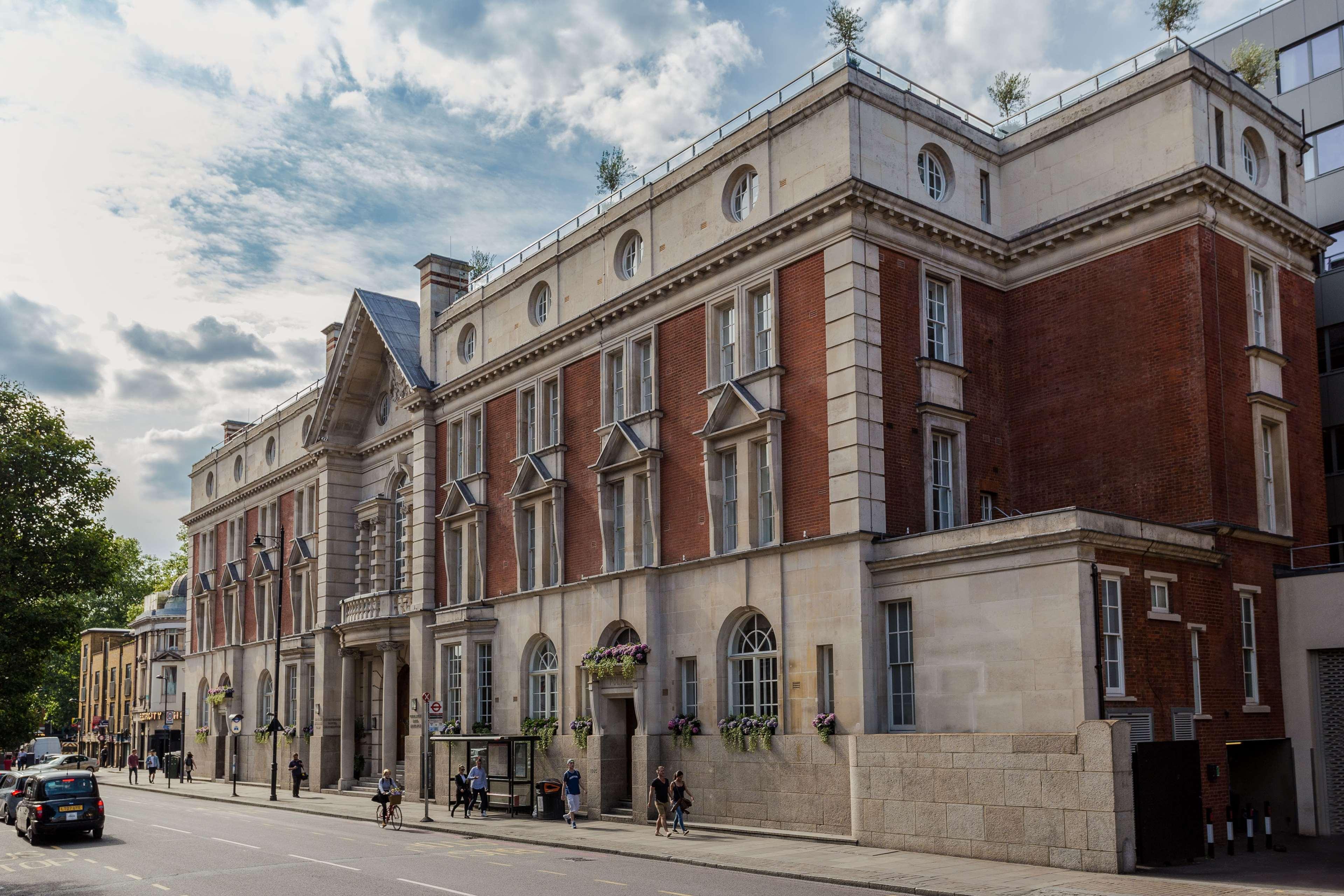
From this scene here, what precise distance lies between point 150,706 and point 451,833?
57576 millimetres

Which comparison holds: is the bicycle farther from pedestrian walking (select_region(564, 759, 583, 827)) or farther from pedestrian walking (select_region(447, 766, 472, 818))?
pedestrian walking (select_region(564, 759, 583, 827))

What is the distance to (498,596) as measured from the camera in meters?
38.6

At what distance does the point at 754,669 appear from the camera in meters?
28.7

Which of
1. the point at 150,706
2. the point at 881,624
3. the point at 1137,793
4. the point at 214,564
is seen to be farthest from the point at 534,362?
the point at 150,706

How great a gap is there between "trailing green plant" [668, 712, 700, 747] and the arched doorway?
1907 cm

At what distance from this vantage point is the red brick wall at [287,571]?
54.6 meters

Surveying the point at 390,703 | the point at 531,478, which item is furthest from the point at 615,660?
the point at 390,703

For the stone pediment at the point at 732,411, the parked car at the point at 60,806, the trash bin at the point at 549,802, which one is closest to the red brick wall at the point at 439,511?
the trash bin at the point at 549,802

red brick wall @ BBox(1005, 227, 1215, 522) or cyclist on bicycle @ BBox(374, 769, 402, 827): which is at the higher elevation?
red brick wall @ BBox(1005, 227, 1215, 522)

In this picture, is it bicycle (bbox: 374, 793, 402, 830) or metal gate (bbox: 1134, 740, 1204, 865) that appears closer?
metal gate (bbox: 1134, 740, 1204, 865)

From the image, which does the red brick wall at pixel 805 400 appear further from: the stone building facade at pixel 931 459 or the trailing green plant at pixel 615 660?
the trailing green plant at pixel 615 660

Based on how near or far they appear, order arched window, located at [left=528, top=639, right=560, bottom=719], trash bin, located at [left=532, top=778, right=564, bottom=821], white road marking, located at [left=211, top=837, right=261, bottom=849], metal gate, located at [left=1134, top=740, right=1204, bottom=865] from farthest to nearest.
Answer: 1. arched window, located at [left=528, top=639, right=560, bottom=719]
2. trash bin, located at [left=532, top=778, right=564, bottom=821]
3. white road marking, located at [left=211, top=837, right=261, bottom=849]
4. metal gate, located at [left=1134, top=740, right=1204, bottom=865]

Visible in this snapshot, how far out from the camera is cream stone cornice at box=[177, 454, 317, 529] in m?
53.7

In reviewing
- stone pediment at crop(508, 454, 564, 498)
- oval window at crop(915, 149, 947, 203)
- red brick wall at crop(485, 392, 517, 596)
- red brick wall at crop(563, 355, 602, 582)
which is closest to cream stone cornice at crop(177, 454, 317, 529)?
red brick wall at crop(485, 392, 517, 596)
